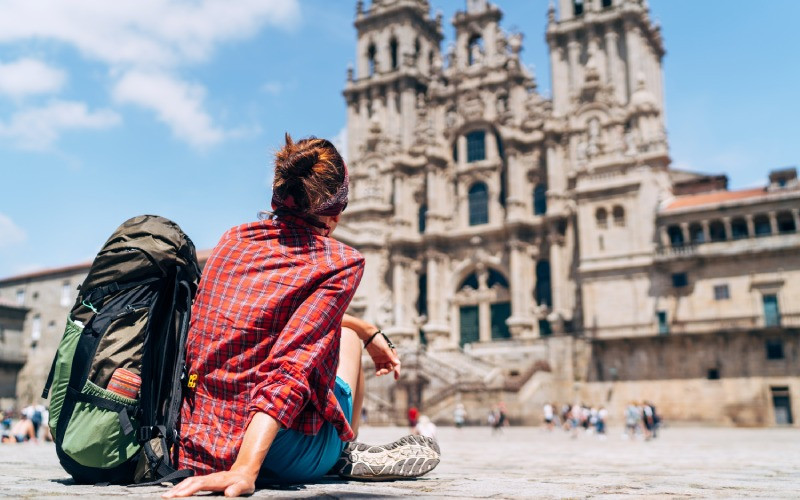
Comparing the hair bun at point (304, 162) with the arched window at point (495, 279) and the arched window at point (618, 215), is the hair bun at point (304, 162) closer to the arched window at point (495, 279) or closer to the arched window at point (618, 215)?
the arched window at point (618, 215)

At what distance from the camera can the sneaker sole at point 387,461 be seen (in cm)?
460

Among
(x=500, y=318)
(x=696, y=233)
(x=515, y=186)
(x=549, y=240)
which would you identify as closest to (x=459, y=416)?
(x=500, y=318)

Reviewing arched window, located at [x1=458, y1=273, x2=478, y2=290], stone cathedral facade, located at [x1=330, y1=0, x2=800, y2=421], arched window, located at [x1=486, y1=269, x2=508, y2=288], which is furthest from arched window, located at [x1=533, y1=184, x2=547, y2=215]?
arched window, located at [x1=458, y1=273, x2=478, y2=290]

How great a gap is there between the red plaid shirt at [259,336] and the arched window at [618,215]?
35504 mm

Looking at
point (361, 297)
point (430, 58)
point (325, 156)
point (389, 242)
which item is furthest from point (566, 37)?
point (325, 156)

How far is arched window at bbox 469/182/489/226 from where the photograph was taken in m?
45.9

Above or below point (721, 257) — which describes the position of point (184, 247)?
below

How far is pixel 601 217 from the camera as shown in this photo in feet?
125

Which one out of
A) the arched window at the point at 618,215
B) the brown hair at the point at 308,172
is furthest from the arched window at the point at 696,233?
the brown hair at the point at 308,172

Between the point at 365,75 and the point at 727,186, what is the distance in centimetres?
2656

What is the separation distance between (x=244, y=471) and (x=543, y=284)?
40530 mm

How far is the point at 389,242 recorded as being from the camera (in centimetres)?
4712

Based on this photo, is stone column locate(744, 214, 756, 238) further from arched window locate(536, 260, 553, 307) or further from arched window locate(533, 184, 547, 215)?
arched window locate(533, 184, 547, 215)

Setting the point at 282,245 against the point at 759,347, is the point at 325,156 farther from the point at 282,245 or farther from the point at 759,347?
the point at 759,347
